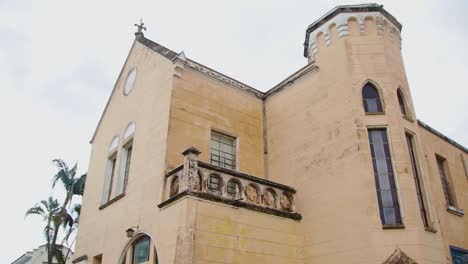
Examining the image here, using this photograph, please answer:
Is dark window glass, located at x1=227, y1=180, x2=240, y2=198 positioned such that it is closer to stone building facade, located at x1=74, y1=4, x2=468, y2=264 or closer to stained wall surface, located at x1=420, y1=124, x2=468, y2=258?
stone building facade, located at x1=74, y1=4, x2=468, y2=264

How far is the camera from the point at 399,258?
9.91 meters

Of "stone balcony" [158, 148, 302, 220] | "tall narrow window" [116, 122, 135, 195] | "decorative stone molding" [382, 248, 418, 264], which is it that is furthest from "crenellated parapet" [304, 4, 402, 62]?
"tall narrow window" [116, 122, 135, 195]

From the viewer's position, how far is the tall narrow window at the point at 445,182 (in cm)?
1489

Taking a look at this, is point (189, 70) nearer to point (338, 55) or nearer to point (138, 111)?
point (138, 111)

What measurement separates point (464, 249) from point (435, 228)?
3357 mm

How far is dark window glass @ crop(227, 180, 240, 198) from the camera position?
11.0 m

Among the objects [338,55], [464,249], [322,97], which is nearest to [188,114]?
[322,97]

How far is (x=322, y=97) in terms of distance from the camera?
12.9 meters

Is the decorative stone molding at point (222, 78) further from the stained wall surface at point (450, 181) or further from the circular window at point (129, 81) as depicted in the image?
the stained wall surface at point (450, 181)

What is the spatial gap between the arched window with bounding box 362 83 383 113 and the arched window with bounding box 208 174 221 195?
4.68 m

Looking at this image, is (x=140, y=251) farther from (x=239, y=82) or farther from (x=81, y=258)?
(x=239, y=82)

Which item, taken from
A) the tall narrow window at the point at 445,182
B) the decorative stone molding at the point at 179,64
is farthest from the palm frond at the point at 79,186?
the tall narrow window at the point at 445,182

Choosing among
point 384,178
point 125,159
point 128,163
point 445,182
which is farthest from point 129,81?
point 445,182

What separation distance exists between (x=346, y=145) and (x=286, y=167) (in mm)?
2401
